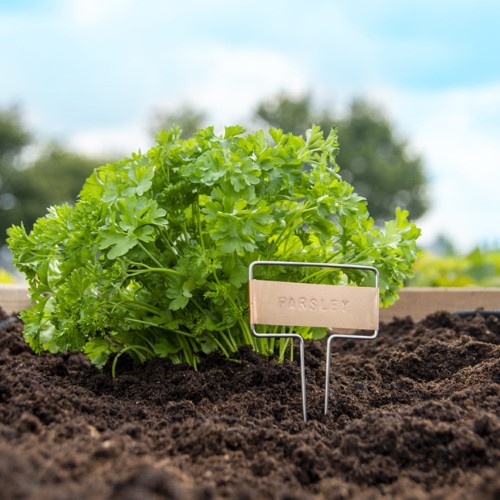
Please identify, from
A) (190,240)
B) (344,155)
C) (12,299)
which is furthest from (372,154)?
(190,240)

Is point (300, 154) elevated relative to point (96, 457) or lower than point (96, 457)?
elevated

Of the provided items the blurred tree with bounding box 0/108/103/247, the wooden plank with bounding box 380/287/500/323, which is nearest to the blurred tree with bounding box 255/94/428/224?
the blurred tree with bounding box 0/108/103/247

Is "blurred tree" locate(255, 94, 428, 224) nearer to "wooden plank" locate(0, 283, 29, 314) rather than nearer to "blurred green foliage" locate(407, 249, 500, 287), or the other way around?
"blurred green foliage" locate(407, 249, 500, 287)

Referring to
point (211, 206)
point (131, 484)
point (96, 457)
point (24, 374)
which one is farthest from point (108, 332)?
point (131, 484)

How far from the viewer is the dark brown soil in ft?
5.12

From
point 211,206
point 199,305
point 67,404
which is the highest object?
point 211,206

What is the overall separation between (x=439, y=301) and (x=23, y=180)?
28.9 m

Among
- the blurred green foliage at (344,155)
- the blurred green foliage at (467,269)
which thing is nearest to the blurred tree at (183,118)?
the blurred green foliage at (344,155)

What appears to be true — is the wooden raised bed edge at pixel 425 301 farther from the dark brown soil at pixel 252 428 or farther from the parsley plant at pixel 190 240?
the parsley plant at pixel 190 240

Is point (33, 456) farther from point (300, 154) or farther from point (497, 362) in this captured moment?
point (497, 362)

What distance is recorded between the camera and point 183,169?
2.66 meters

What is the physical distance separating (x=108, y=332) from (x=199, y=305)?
522 mm

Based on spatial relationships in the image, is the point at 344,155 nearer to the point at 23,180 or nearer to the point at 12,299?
the point at 23,180

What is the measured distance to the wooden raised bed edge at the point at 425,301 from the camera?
4426 millimetres
